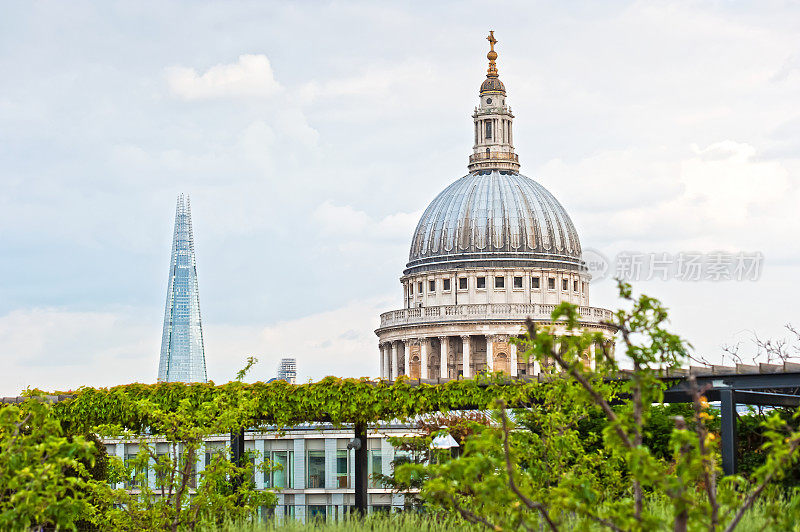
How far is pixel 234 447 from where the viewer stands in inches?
1197

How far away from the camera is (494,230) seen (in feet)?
415

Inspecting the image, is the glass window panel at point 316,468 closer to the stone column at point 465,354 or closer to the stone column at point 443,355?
the stone column at point 465,354

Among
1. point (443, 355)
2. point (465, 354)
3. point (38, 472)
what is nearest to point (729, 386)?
point (38, 472)

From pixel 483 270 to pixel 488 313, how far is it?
6598mm

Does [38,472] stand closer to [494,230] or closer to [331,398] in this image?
[331,398]

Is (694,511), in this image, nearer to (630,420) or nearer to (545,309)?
(630,420)

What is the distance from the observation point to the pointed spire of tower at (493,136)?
133 m

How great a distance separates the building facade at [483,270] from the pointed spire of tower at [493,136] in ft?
0.37

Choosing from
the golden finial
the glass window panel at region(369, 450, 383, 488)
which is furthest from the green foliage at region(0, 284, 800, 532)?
the golden finial

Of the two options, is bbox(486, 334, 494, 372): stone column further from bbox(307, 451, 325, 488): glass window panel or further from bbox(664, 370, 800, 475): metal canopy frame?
bbox(664, 370, 800, 475): metal canopy frame

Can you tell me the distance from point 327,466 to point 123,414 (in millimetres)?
34776

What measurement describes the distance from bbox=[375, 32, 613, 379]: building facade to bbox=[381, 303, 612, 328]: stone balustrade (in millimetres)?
103

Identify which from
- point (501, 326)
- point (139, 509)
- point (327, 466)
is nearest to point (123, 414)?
point (139, 509)

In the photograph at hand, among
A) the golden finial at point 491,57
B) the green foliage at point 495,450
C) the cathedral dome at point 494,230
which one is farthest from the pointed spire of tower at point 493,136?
the green foliage at point 495,450
